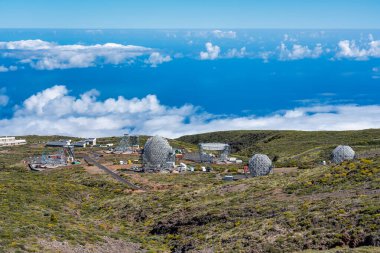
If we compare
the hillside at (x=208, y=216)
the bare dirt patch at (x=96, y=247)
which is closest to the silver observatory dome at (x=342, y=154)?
the hillside at (x=208, y=216)

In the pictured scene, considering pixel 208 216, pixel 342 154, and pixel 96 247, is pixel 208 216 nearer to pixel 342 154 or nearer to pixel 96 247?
pixel 96 247

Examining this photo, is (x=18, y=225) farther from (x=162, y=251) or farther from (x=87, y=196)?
(x=87, y=196)

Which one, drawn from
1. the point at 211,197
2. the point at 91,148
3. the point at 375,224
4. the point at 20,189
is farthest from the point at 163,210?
the point at 91,148

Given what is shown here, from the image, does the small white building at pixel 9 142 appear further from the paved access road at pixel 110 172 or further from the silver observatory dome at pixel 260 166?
the silver observatory dome at pixel 260 166

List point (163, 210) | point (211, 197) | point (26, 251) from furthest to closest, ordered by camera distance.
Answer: point (211, 197)
point (163, 210)
point (26, 251)

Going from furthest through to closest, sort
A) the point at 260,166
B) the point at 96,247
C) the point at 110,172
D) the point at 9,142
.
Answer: the point at 9,142, the point at 110,172, the point at 260,166, the point at 96,247

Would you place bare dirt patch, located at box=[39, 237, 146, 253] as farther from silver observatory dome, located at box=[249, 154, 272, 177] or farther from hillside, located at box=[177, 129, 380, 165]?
hillside, located at box=[177, 129, 380, 165]

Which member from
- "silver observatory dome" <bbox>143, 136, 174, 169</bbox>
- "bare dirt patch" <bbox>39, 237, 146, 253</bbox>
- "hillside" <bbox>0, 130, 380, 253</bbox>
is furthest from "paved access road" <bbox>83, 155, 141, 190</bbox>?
"bare dirt patch" <bbox>39, 237, 146, 253</bbox>

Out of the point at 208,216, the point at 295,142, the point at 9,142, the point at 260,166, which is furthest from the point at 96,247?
the point at 295,142
